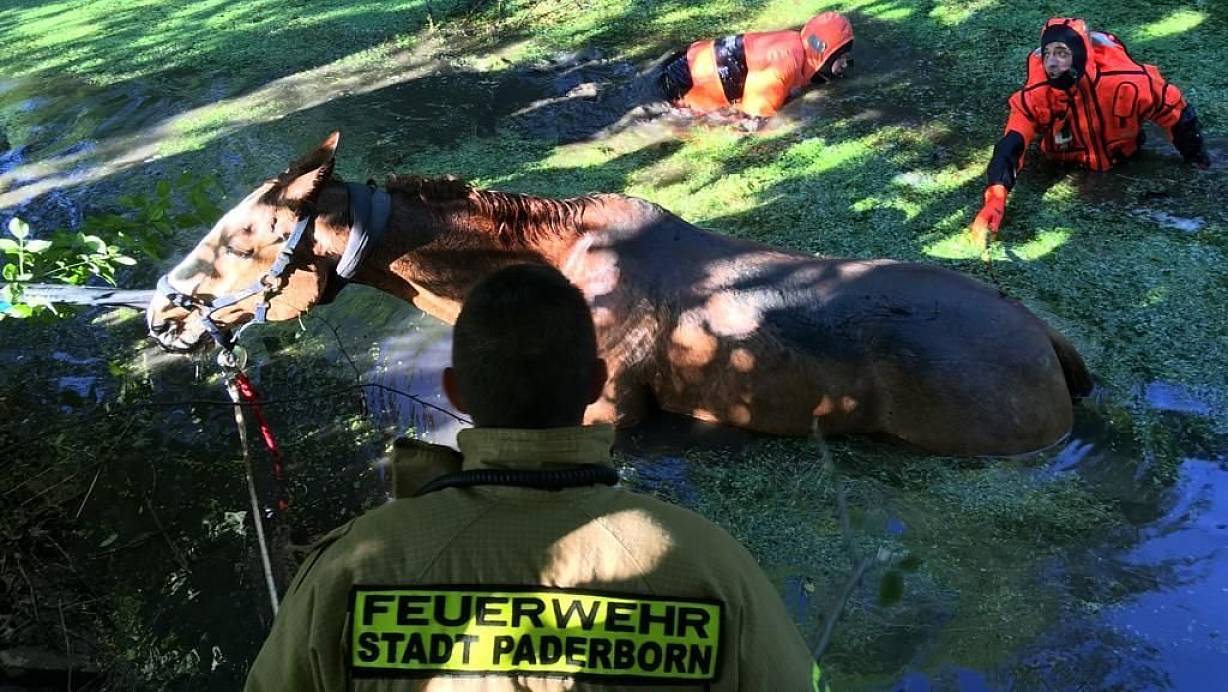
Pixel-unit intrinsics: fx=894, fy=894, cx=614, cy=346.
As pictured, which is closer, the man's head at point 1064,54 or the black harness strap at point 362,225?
the black harness strap at point 362,225

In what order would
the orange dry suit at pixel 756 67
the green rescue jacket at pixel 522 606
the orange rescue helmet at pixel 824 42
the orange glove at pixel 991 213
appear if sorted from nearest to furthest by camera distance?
the green rescue jacket at pixel 522 606, the orange glove at pixel 991 213, the orange dry suit at pixel 756 67, the orange rescue helmet at pixel 824 42

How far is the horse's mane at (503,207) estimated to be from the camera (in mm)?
4012

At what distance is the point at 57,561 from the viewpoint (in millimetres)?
3562

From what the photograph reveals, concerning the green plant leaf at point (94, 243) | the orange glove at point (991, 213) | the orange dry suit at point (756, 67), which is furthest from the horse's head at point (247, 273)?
the orange dry suit at point (756, 67)

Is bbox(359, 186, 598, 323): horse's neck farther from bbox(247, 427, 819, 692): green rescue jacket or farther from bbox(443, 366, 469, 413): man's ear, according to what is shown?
bbox(247, 427, 819, 692): green rescue jacket

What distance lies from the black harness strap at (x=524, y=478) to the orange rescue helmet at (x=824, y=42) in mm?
6453

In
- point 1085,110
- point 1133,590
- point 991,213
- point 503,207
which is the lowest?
point 1133,590

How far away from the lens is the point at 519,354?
154 cm

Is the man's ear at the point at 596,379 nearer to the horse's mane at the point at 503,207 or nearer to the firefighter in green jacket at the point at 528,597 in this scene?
the firefighter in green jacket at the point at 528,597

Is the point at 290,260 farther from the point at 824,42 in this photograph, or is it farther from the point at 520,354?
the point at 824,42

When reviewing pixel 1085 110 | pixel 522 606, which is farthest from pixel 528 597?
pixel 1085 110

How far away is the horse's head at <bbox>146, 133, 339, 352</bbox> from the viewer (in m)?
3.79

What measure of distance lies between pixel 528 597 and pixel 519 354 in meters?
0.40

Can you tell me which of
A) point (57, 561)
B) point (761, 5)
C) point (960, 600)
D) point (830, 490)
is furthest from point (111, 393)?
point (761, 5)
